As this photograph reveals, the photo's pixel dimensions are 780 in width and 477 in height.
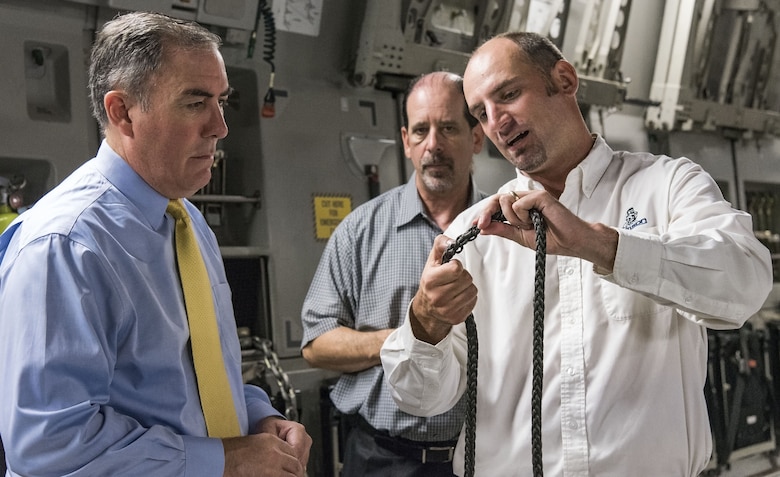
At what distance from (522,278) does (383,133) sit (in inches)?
77.1

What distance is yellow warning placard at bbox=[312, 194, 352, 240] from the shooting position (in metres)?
3.48

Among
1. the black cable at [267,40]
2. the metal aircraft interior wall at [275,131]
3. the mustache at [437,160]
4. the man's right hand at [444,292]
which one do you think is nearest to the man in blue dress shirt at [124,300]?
the man's right hand at [444,292]

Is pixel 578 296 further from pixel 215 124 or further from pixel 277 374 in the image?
pixel 277 374

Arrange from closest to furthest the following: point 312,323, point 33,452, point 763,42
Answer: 1. point 33,452
2. point 312,323
3. point 763,42

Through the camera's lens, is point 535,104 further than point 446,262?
Yes

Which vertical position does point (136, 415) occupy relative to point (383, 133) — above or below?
below

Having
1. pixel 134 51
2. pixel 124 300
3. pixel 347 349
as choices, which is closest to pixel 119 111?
pixel 134 51

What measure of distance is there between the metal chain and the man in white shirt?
1.23 m

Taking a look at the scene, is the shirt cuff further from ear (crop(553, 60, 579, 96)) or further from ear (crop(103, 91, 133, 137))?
ear (crop(103, 91, 133, 137))

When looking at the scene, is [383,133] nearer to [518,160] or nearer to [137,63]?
[518,160]

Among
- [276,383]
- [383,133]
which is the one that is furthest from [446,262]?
[383,133]

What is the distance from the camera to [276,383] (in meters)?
3.15

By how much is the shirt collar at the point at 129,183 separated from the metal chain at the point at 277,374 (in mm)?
→ 1588

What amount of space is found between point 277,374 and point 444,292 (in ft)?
5.27
